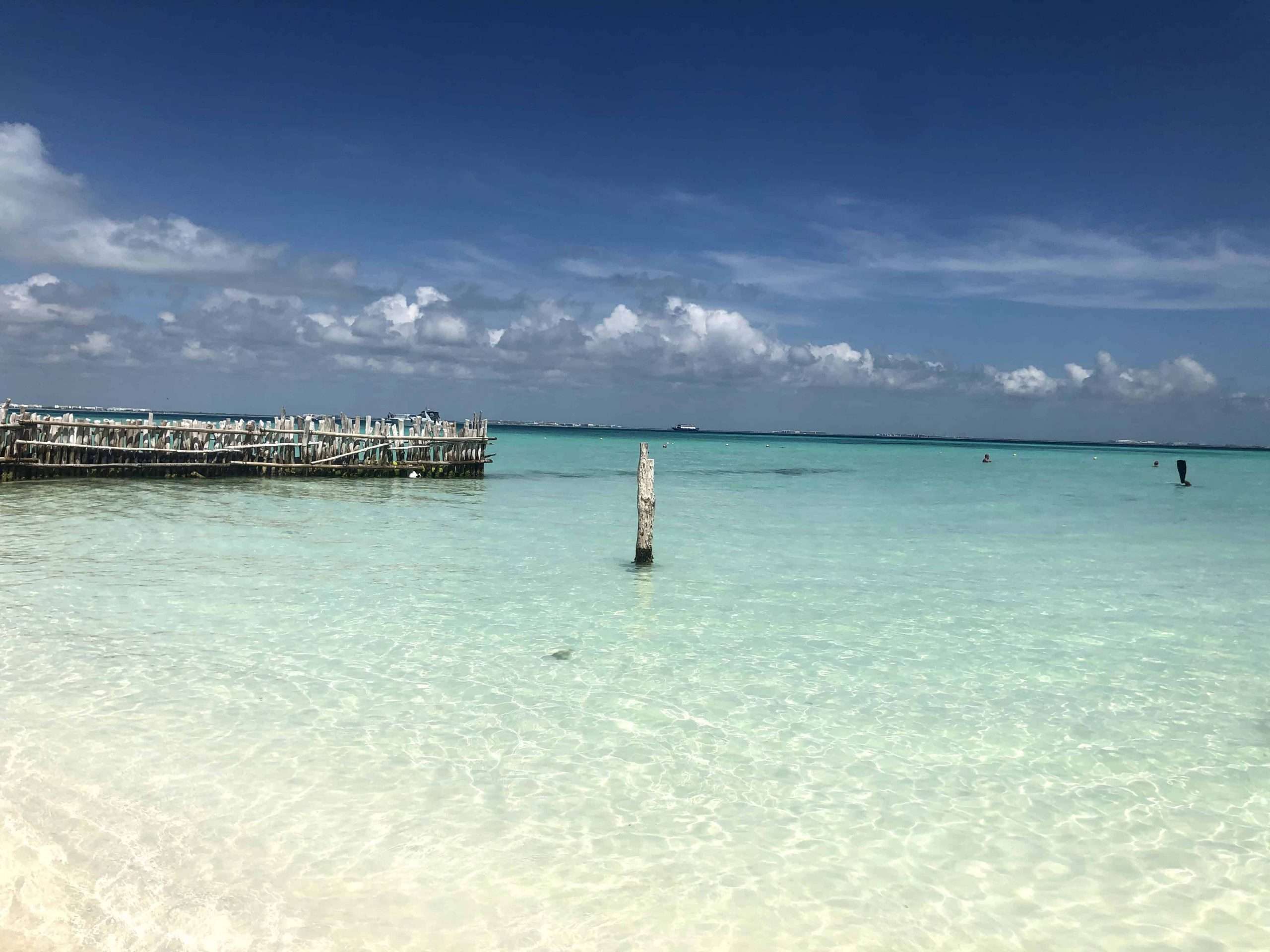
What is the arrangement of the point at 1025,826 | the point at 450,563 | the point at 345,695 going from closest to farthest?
1. the point at 1025,826
2. the point at 345,695
3. the point at 450,563

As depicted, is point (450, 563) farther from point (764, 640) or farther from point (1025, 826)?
point (1025, 826)

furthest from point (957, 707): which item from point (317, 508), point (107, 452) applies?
point (107, 452)

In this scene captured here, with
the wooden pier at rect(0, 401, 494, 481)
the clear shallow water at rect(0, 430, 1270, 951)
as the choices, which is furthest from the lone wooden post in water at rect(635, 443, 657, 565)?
the wooden pier at rect(0, 401, 494, 481)

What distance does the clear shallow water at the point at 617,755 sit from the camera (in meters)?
4.74

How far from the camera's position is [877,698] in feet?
27.2

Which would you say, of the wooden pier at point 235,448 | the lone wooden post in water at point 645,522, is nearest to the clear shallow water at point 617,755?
the lone wooden post in water at point 645,522

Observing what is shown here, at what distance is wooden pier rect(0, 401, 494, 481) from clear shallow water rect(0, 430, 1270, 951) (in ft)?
39.7

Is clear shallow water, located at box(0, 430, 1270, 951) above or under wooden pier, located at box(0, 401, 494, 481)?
under

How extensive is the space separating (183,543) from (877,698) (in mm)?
12905

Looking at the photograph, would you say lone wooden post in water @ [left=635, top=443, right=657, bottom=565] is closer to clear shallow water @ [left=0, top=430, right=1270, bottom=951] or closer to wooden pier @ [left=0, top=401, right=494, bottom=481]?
clear shallow water @ [left=0, top=430, right=1270, bottom=951]

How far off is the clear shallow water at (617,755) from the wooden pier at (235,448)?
12113 millimetres

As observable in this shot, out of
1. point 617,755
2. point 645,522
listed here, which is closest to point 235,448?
point 645,522

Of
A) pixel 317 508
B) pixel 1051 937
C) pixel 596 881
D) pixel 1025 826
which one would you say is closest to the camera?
pixel 1051 937

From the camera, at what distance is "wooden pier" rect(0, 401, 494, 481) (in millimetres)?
25172
